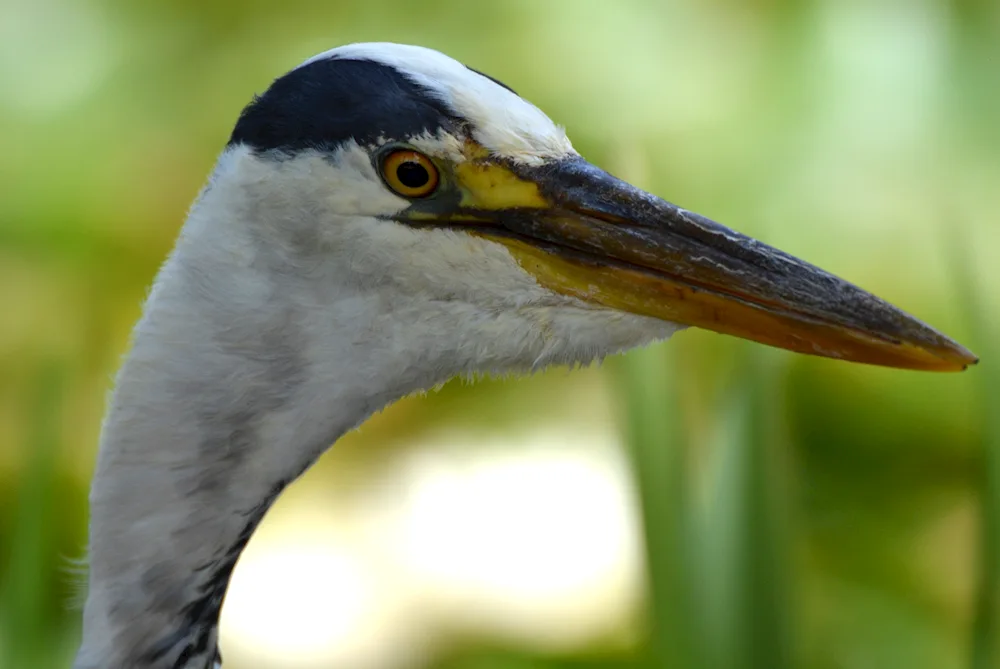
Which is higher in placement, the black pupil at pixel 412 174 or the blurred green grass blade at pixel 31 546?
the black pupil at pixel 412 174

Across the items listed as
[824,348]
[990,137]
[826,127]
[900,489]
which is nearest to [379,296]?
[824,348]

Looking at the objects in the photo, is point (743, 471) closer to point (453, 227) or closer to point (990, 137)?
point (453, 227)

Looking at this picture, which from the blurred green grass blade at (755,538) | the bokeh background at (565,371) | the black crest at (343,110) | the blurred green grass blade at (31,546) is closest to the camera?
the black crest at (343,110)

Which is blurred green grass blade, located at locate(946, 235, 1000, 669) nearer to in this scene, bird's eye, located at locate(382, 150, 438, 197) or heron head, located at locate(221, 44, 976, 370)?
heron head, located at locate(221, 44, 976, 370)

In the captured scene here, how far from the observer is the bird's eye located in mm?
924

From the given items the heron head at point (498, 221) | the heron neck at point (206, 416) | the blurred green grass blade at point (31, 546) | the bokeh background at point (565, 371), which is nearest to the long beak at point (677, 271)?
the heron head at point (498, 221)

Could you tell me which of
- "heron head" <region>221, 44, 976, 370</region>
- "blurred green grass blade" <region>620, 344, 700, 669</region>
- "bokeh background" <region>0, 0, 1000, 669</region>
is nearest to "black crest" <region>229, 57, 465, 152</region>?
"heron head" <region>221, 44, 976, 370</region>

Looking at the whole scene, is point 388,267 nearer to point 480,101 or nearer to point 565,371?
point 480,101

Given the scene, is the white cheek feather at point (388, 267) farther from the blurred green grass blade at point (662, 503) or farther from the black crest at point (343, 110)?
the blurred green grass blade at point (662, 503)

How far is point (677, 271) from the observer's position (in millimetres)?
Result: 956

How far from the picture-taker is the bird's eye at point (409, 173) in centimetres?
92

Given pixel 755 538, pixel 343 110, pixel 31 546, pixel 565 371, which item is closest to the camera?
pixel 343 110

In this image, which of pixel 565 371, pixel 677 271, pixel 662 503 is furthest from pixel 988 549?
pixel 565 371

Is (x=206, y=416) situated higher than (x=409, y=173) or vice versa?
(x=409, y=173)
